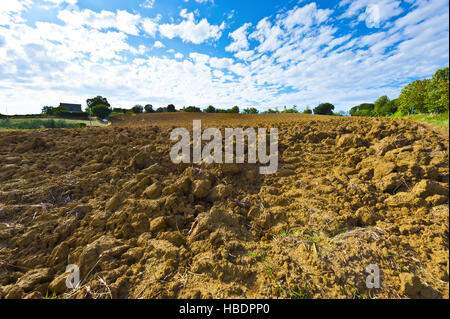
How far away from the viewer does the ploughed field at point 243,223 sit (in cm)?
148

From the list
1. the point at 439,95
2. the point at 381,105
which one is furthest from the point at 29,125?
the point at 381,105

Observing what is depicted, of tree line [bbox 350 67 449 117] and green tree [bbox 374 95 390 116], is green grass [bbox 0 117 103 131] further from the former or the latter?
green tree [bbox 374 95 390 116]

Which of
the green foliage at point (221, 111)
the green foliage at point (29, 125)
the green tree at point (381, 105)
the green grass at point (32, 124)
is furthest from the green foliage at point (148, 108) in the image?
the green tree at point (381, 105)

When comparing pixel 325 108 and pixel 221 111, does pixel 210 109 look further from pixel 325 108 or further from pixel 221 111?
pixel 325 108

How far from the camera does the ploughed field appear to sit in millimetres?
1478

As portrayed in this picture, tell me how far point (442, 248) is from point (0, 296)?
→ 400 centimetres

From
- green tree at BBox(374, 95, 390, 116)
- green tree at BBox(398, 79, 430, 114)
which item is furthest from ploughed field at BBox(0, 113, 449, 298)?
green tree at BBox(374, 95, 390, 116)

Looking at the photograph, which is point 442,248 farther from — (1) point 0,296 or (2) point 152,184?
(1) point 0,296

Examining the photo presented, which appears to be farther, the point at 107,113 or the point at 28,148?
the point at 107,113

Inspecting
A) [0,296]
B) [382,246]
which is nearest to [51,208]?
[0,296]

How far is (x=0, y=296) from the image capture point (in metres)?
1.57

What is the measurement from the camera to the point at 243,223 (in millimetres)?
2109

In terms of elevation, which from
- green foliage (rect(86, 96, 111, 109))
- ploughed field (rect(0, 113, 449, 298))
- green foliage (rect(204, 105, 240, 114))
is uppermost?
green foliage (rect(86, 96, 111, 109))
